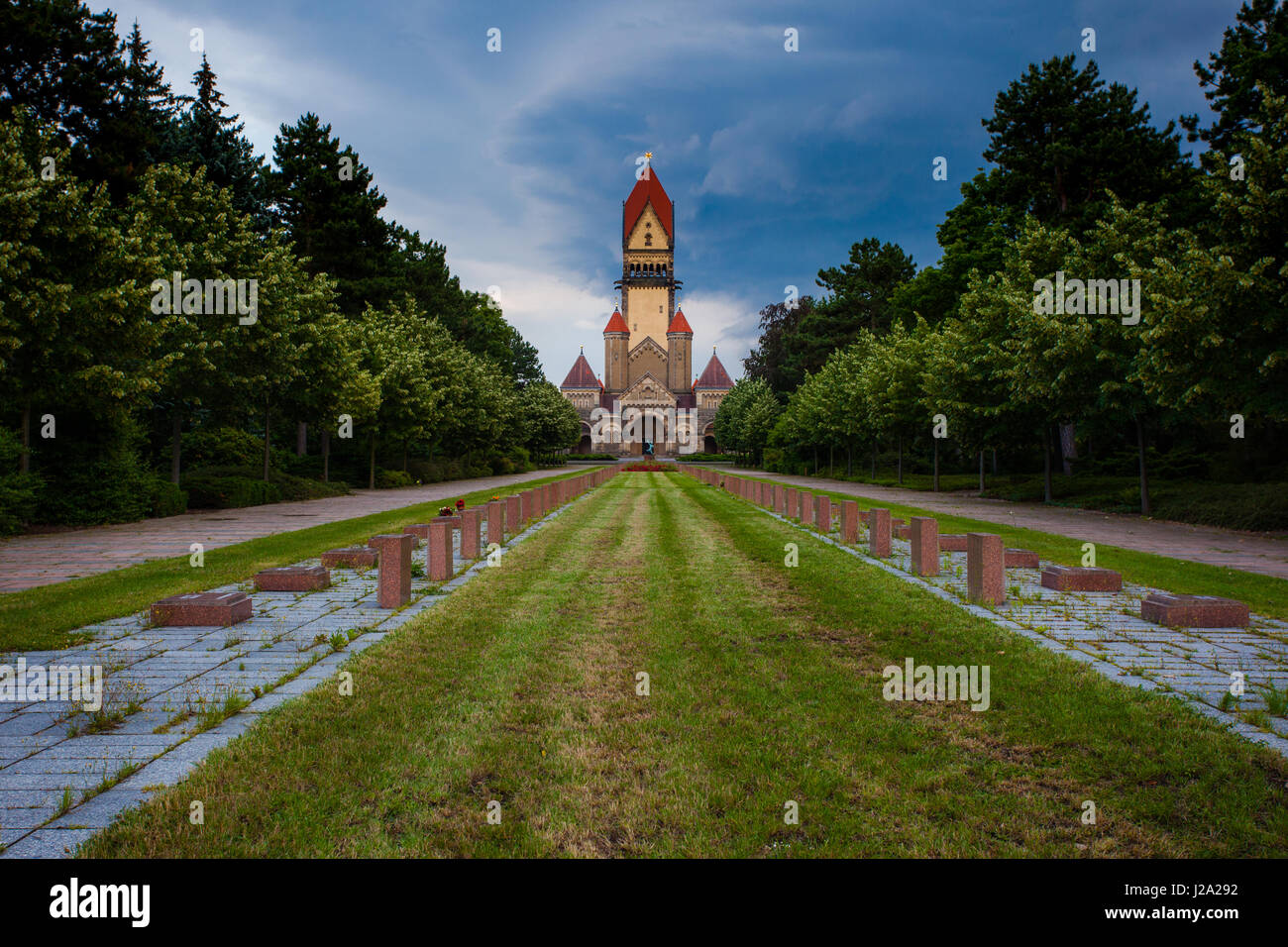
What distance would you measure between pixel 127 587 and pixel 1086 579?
12580 millimetres

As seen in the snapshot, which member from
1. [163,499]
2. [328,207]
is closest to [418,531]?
[163,499]

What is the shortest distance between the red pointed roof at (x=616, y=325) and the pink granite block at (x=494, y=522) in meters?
118

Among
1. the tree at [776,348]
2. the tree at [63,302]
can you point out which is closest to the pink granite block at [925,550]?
the tree at [63,302]

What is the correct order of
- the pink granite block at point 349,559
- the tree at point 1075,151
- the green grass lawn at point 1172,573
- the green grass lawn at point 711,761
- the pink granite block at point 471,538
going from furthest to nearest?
the tree at point 1075,151 → the pink granite block at point 471,538 → the pink granite block at point 349,559 → the green grass lawn at point 1172,573 → the green grass lawn at point 711,761

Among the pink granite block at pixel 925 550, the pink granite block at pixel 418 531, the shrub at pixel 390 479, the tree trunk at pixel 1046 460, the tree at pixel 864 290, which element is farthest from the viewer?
the tree at pixel 864 290

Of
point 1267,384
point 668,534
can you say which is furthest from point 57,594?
point 1267,384

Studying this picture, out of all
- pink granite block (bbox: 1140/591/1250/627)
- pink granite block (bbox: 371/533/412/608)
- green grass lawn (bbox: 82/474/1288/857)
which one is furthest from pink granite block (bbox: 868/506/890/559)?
pink granite block (bbox: 371/533/412/608)

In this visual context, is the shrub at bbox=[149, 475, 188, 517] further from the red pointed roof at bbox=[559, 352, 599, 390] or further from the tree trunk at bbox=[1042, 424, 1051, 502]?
the red pointed roof at bbox=[559, 352, 599, 390]

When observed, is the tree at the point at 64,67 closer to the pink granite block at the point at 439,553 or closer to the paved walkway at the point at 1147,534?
the pink granite block at the point at 439,553

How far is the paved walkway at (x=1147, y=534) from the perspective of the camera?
12.4 meters

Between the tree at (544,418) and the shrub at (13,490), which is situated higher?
the tree at (544,418)

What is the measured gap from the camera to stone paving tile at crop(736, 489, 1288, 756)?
5.24 metres

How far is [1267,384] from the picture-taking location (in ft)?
49.3

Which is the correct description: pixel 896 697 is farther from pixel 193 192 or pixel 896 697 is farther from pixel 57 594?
pixel 193 192
